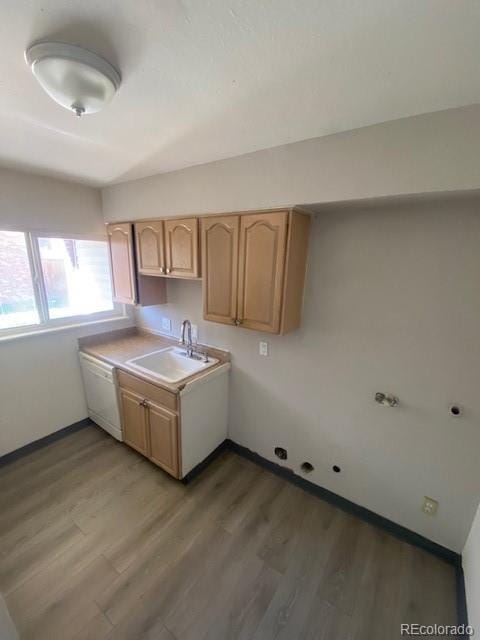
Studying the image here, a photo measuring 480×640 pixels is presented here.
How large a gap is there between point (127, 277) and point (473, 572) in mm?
3008

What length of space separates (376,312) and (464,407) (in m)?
0.67

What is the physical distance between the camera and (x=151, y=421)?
2.00 metres

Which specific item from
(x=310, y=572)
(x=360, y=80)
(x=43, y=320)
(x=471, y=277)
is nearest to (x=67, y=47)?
(x=360, y=80)

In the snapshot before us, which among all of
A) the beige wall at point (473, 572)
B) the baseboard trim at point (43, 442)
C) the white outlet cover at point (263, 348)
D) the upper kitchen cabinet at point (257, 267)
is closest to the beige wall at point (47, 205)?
the upper kitchen cabinet at point (257, 267)

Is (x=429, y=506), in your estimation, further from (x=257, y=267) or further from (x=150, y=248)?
(x=150, y=248)

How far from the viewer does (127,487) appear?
195 cm

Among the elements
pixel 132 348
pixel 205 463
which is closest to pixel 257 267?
pixel 132 348

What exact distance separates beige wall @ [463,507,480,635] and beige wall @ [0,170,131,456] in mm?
3070

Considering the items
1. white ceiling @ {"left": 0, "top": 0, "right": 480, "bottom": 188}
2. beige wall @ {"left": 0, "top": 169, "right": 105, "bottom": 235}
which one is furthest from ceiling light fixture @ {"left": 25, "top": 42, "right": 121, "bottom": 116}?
beige wall @ {"left": 0, "top": 169, "right": 105, "bottom": 235}

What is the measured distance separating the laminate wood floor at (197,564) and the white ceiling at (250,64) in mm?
2385

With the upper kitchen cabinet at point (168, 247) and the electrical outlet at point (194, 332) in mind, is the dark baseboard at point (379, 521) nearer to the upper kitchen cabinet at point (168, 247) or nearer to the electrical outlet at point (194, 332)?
the electrical outlet at point (194, 332)

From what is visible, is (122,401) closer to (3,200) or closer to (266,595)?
(266,595)

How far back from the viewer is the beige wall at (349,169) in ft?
3.38

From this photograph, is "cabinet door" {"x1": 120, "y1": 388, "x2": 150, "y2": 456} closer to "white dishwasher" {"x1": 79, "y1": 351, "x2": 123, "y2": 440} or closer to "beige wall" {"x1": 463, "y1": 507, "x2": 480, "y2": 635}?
"white dishwasher" {"x1": 79, "y1": 351, "x2": 123, "y2": 440}
